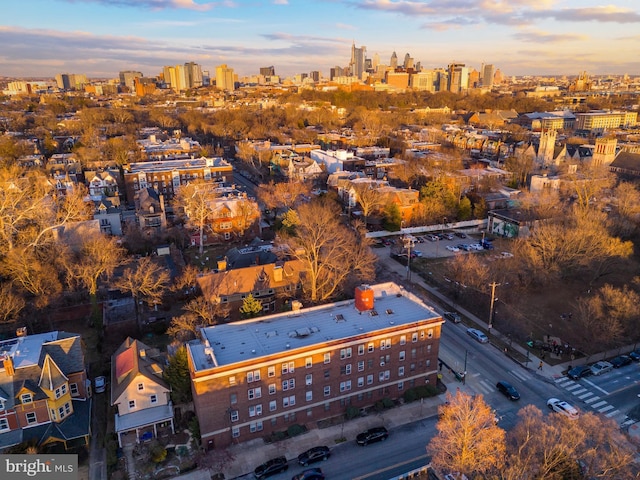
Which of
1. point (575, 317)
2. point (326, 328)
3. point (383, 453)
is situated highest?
point (326, 328)

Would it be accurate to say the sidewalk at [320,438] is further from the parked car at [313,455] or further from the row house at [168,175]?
the row house at [168,175]

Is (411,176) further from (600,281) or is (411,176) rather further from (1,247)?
(1,247)

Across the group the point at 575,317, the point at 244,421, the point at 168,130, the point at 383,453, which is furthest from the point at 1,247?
the point at 168,130

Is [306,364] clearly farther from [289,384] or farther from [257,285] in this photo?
[257,285]

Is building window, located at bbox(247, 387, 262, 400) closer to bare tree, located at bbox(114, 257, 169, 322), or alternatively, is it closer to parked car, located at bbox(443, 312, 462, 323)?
bare tree, located at bbox(114, 257, 169, 322)

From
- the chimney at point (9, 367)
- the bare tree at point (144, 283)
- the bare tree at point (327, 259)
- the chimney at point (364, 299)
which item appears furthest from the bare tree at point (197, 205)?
the chimney at point (9, 367)

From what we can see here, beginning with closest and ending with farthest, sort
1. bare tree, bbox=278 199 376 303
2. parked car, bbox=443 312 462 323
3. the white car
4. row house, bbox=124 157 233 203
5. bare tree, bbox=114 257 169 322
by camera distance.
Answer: the white car, bare tree, bbox=114 257 169 322, bare tree, bbox=278 199 376 303, parked car, bbox=443 312 462 323, row house, bbox=124 157 233 203

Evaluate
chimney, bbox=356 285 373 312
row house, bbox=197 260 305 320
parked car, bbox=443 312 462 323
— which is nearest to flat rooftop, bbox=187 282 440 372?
chimney, bbox=356 285 373 312
